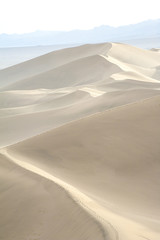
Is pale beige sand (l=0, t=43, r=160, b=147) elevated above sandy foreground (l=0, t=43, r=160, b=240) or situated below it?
below

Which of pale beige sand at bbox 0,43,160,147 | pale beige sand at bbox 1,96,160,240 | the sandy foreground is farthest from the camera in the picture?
pale beige sand at bbox 0,43,160,147

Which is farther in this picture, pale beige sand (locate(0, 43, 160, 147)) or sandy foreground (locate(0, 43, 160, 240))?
pale beige sand (locate(0, 43, 160, 147))

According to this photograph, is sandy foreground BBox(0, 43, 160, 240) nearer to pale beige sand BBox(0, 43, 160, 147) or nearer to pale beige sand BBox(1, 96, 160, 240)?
pale beige sand BBox(1, 96, 160, 240)

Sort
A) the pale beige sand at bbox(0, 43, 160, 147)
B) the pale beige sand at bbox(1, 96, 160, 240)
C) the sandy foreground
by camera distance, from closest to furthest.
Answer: the sandy foreground → the pale beige sand at bbox(1, 96, 160, 240) → the pale beige sand at bbox(0, 43, 160, 147)

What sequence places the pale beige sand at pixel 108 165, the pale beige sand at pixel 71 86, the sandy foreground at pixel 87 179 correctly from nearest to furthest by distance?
the sandy foreground at pixel 87 179
the pale beige sand at pixel 108 165
the pale beige sand at pixel 71 86

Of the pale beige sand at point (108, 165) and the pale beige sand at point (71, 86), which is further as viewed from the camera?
the pale beige sand at point (71, 86)

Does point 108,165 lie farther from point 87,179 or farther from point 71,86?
point 71,86

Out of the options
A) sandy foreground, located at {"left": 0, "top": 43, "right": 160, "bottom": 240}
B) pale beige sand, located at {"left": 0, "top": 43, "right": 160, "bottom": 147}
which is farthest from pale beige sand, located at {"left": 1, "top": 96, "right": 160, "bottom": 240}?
pale beige sand, located at {"left": 0, "top": 43, "right": 160, "bottom": 147}

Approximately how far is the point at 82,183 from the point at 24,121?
7.79 m

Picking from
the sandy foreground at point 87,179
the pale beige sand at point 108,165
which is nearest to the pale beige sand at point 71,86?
the sandy foreground at point 87,179

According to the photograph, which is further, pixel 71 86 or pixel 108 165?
pixel 71 86

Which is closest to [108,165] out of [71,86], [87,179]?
[87,179]

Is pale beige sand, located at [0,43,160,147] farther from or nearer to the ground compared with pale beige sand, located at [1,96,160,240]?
nearer to the ground

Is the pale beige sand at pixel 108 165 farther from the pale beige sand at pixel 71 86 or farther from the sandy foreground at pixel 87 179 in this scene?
the pale beige sand at pixel 71 86
